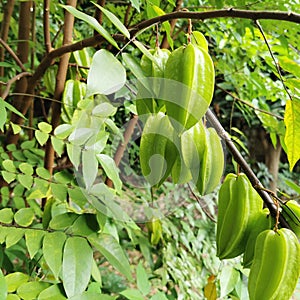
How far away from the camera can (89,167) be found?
522mm

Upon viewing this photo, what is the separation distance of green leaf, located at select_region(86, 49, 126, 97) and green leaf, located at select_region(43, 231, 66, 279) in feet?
0.81

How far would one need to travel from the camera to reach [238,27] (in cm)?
91

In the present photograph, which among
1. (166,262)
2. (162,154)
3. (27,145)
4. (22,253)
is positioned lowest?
(166,262)

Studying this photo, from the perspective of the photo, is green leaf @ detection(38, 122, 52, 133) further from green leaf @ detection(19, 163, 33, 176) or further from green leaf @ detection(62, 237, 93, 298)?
green leaf @ detection(62, 237, 93, 298)

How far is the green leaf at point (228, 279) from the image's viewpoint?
62cm

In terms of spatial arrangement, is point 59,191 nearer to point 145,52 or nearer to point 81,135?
point 81,135

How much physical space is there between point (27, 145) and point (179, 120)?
0.53 m

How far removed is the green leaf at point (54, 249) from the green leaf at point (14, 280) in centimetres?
7

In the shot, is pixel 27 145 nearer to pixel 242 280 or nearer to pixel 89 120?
pixel 89 120

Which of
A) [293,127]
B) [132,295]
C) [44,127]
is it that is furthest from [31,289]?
[293,127]

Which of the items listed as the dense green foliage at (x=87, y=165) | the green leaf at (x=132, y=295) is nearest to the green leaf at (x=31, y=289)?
the dense green foliage at (x=87, y=165)

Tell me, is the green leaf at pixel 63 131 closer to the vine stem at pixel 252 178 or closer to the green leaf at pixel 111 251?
the green leaf at pixel 111 251

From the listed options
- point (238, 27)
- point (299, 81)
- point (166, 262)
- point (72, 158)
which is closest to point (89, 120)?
point (72, 158)

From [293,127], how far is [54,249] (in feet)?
1.03
